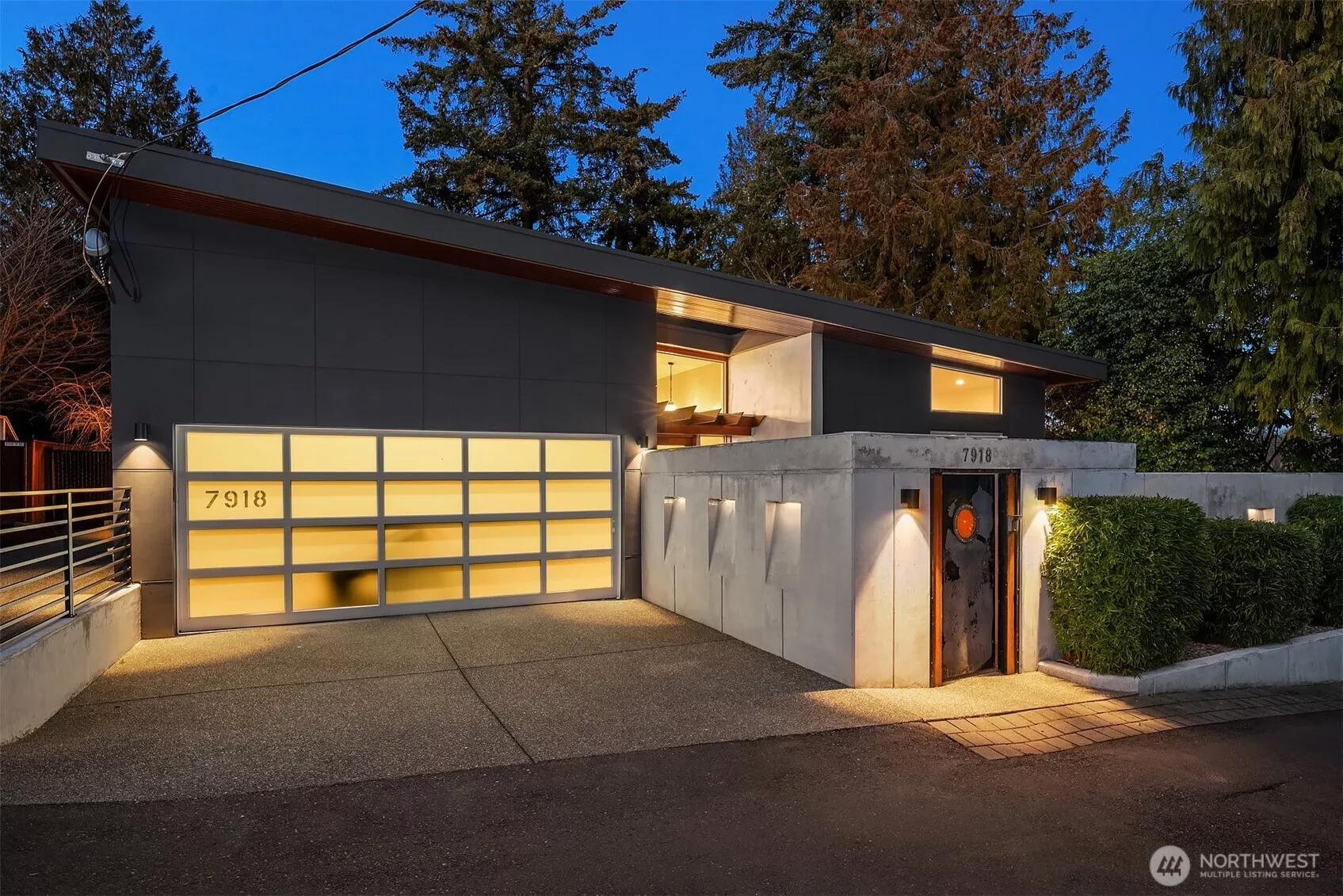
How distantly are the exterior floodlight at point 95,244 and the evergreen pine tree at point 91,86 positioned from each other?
66.6ft

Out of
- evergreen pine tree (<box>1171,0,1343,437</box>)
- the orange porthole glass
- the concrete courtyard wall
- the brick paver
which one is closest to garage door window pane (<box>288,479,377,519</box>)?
the concrete courtyard wall

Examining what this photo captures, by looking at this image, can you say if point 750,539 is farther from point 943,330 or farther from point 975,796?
point 943,330

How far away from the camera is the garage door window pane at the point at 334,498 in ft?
29.5

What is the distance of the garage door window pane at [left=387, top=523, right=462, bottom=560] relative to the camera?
9.47 meters

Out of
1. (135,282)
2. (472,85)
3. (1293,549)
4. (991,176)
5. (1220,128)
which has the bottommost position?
(1293,549)

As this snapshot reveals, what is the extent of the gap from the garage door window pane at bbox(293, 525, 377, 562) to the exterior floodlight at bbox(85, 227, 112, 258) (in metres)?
3.53

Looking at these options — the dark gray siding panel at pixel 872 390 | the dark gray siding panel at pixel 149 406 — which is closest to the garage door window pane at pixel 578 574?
the dark gray siding panel at pixel 872 390

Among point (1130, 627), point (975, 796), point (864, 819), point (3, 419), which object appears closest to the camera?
point (864, 819)

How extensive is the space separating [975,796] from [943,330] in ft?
28.8

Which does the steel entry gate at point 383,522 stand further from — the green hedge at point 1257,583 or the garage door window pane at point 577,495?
the green hedge at point 1257,583

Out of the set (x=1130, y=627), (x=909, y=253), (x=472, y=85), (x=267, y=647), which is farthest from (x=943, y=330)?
(x=472, y=85)

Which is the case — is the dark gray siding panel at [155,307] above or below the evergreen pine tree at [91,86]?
below

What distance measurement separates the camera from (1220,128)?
13.6 m

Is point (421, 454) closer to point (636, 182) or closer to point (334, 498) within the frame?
point (334, 498)
